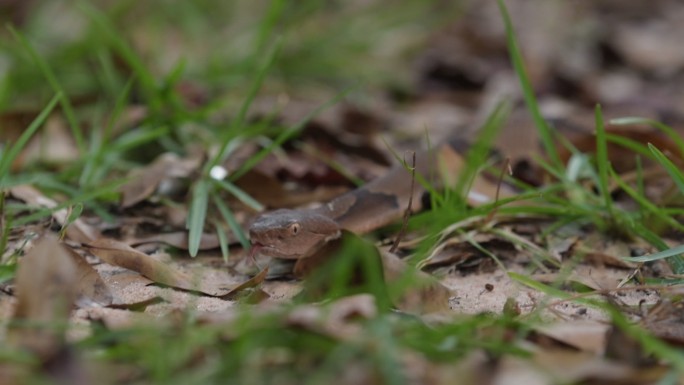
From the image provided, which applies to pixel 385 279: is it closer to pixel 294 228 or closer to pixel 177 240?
pixel 294 228

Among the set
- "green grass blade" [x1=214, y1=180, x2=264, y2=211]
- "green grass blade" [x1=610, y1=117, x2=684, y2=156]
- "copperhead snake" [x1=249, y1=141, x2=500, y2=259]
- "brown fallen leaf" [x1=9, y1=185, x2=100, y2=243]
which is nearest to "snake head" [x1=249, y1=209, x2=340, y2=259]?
"copperhead snake" [x1=249, y1=141, x2=500, y2=259]

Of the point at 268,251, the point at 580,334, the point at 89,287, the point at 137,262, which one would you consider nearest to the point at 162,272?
the point at 137,262

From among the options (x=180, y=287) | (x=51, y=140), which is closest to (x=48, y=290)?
(x=180, y=287)

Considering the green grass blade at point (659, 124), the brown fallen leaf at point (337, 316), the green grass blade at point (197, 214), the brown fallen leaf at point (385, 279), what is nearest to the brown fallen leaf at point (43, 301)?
the brown fallen leaf at point (337, 316)

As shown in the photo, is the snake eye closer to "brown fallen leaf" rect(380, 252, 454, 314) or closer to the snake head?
the snake head

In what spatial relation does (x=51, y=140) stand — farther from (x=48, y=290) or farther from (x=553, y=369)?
(x=553, y=369)
